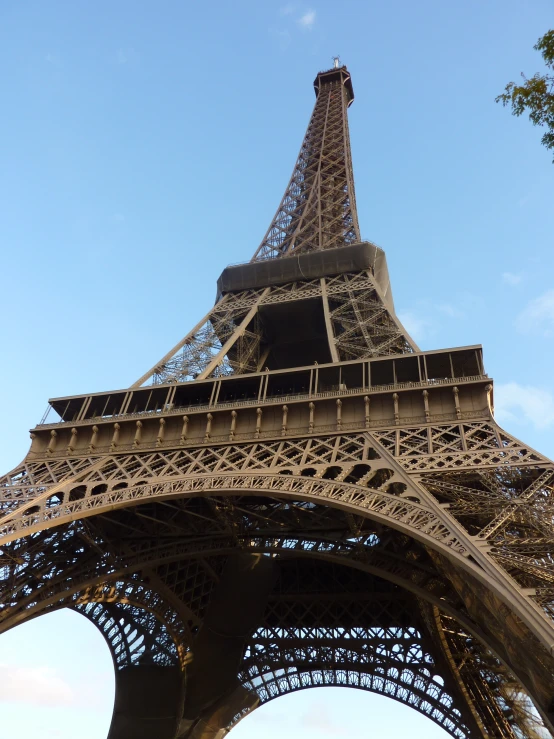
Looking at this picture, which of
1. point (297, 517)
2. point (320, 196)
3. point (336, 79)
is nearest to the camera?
point (297, 517)

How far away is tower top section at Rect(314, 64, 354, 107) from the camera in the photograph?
5488 cm

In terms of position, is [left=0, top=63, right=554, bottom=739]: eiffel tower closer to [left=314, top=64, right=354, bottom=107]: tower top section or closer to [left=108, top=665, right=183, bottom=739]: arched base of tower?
[left=108, top=665, right=183, bottom=739]: arched base of tower

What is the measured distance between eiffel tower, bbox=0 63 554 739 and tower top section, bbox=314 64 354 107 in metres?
24.0

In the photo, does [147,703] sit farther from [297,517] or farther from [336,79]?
[336,79]

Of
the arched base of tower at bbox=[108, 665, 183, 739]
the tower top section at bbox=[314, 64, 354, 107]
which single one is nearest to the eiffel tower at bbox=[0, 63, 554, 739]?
the arched base of tower at bbox=[108, 665, 183, 739]

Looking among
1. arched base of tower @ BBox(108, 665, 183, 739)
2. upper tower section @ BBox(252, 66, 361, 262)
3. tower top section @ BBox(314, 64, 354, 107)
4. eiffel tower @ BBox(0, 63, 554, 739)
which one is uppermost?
tower top section @ BBox(314, 64, 354, 107)

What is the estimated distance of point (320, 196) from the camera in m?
39.7

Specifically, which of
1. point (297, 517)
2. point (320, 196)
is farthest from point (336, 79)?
point (297, 517)

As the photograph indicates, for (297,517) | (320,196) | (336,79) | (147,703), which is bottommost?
(147,703)

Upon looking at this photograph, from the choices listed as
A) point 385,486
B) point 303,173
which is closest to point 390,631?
point 385,486

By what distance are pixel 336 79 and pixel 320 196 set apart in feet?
68.6

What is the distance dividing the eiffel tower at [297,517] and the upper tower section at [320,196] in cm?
48

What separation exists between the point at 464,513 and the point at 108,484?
10179 millimetres

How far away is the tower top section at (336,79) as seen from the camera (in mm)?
54875
